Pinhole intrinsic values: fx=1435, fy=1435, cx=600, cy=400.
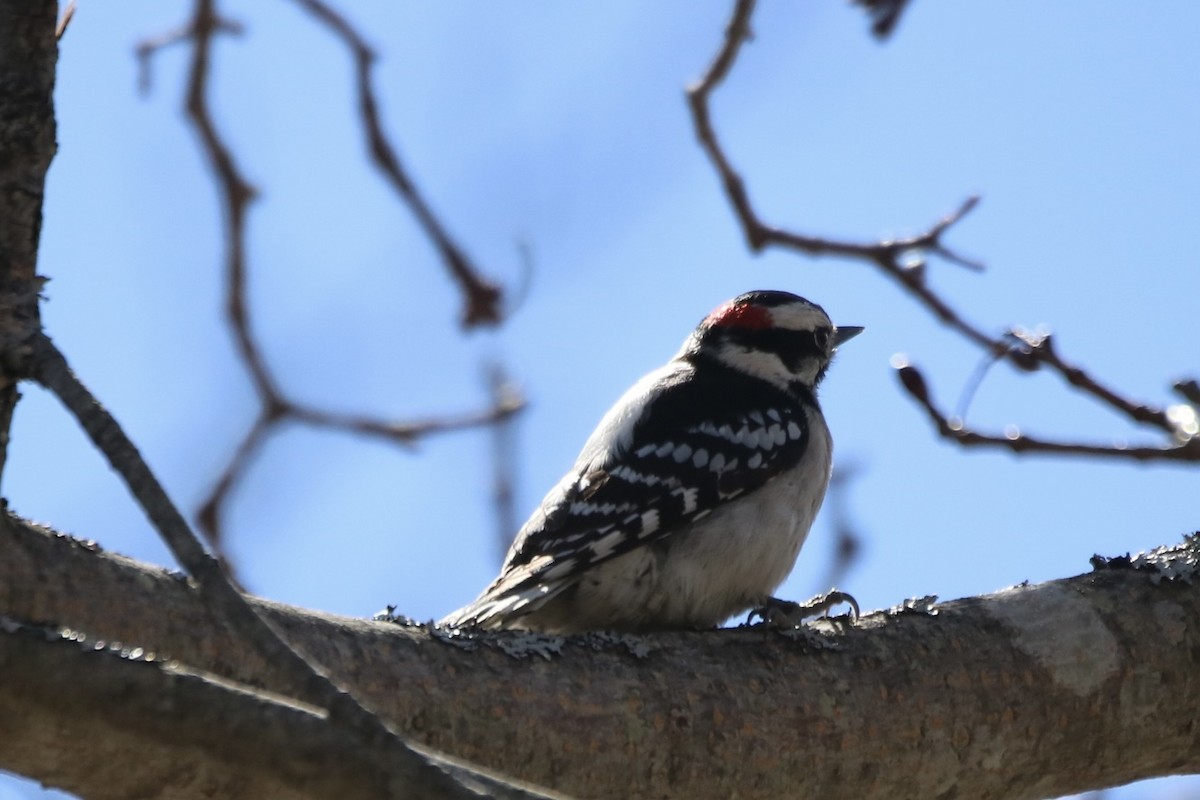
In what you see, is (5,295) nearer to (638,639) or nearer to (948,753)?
(638,639)

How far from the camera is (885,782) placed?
9.70 ft

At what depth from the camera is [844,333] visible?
552 cm

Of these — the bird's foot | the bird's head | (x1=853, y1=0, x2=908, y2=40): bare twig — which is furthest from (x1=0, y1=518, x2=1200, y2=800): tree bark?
the bird's head

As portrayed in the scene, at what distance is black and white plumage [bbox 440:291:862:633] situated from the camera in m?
3.79

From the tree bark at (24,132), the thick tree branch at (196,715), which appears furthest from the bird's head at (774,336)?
the thick tree branch at (196,715)

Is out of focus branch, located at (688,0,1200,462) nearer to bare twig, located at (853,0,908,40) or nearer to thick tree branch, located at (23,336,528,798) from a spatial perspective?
bare twig, located at (853,0,908,40)

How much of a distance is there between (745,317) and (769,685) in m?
2.51

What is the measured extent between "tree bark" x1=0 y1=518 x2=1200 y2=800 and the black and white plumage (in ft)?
1.88

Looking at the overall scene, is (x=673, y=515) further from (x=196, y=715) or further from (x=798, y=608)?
(x=196, y=715)

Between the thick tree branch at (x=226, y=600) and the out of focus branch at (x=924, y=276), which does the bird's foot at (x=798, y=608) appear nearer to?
the out of focus branch at (x=924, y=276)

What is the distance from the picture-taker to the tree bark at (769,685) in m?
2.41

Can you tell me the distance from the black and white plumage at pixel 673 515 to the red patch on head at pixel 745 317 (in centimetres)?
28

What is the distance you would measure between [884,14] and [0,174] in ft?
6.58

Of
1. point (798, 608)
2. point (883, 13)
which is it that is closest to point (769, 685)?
point (798, 608)
